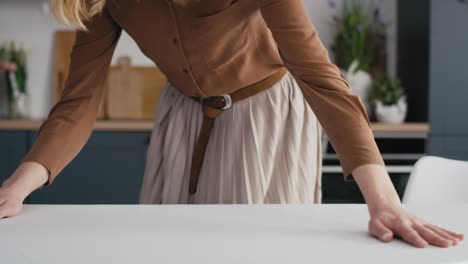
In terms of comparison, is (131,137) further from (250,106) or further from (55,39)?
(250,106)

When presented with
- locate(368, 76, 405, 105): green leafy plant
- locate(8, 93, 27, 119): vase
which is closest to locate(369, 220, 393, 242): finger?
locate(368, 76, 405, 105): green leafy plant

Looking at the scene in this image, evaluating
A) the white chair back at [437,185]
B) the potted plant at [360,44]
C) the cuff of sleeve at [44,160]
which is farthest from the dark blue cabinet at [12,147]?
the white chair back at [437,185]

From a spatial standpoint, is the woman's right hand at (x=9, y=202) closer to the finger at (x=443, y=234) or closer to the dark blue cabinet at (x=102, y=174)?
the finger at (x=443, y=234)

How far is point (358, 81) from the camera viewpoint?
351 cm

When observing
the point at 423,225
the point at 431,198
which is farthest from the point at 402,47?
the point at 423,225

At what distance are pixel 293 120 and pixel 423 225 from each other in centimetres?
68

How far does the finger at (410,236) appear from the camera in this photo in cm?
93

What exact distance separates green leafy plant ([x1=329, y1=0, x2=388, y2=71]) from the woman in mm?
1967

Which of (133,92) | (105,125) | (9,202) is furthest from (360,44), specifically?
(9,202)

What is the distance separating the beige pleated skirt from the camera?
1.56 metres

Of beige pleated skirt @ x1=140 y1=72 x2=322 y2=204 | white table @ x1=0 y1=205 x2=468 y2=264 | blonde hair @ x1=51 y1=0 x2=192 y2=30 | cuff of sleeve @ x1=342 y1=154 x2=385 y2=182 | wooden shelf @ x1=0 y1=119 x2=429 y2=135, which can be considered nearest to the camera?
white table @ x1=0 y1=205 x2=468 y2=264

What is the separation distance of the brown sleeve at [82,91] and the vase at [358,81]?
2188 millimetres

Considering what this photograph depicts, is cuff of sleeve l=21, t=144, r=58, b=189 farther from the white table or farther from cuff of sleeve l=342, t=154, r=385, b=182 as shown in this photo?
cuff of sleeve l=342, t=154, r=385, b=182

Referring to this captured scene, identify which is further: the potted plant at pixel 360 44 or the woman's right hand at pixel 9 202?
the potted plant at pixel 360 44
